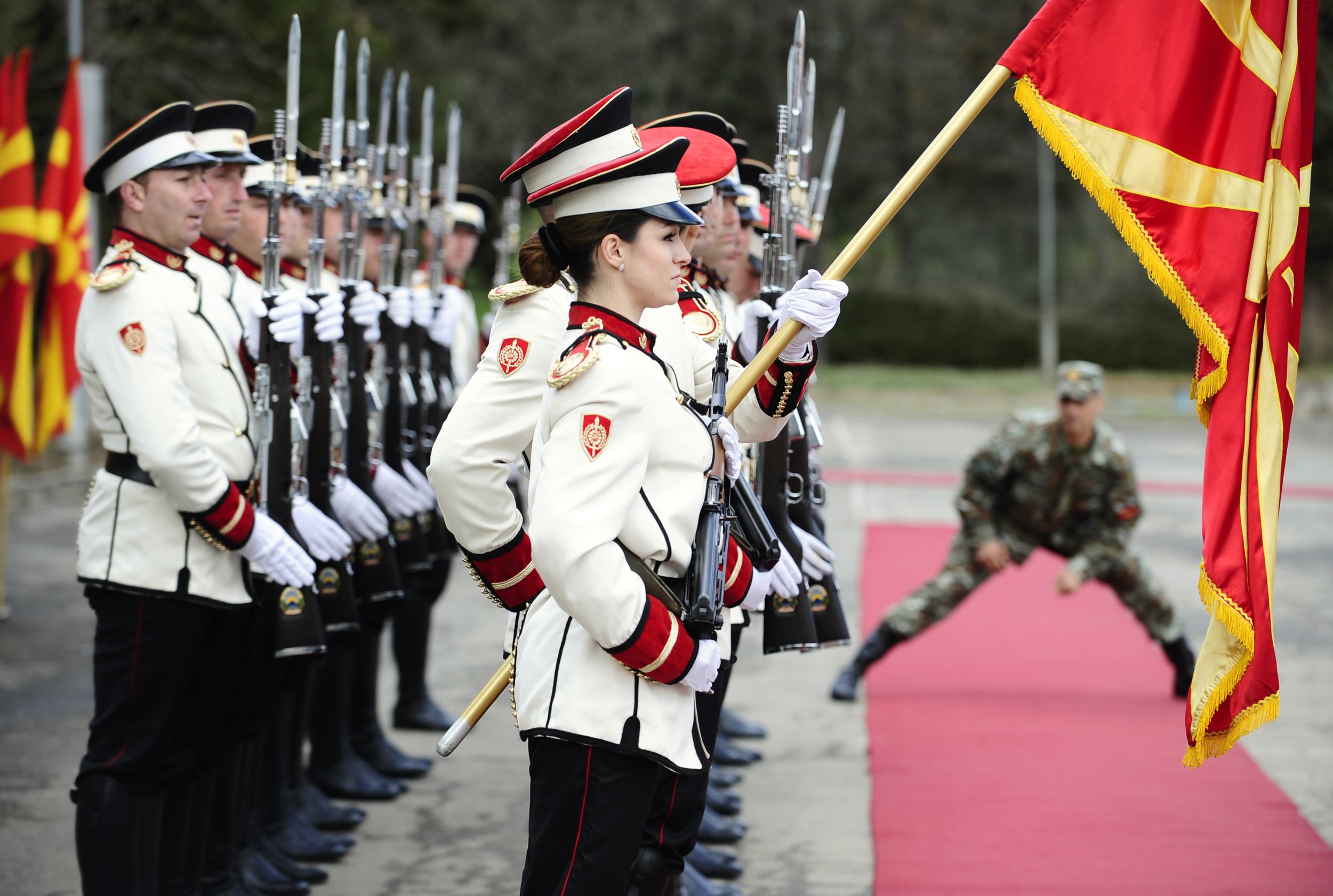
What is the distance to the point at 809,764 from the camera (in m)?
5.95

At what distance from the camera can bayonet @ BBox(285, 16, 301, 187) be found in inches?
162

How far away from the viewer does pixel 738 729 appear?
6.33 meters

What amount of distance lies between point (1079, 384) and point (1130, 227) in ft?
10.7

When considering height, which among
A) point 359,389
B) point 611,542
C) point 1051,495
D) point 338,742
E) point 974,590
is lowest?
point 338,742

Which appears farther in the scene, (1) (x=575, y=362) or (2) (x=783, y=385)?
(2) (x=783, y=385)

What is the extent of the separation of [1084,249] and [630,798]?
169ft

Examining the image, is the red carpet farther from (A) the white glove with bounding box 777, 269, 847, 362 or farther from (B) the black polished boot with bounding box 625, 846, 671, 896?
(A) the white glove with bounding box 777, 269, 847, 362

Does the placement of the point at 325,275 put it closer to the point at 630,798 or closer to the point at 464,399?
the point at 464,399

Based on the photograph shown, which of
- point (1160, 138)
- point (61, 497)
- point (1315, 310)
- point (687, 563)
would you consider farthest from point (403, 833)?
point (1315, 310)

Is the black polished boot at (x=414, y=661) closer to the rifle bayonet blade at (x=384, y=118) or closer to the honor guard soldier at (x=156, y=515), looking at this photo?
the rifle bayonet blade at (x=384, y=118)

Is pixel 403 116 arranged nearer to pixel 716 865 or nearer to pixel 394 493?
pixel 394 493

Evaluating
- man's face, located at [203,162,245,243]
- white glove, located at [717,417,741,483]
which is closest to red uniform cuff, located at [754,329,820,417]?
white glove, located at [717,417,741,483]

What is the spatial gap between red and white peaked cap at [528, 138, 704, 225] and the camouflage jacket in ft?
14.2

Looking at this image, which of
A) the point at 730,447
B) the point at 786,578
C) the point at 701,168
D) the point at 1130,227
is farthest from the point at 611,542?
the point at 1130,227
